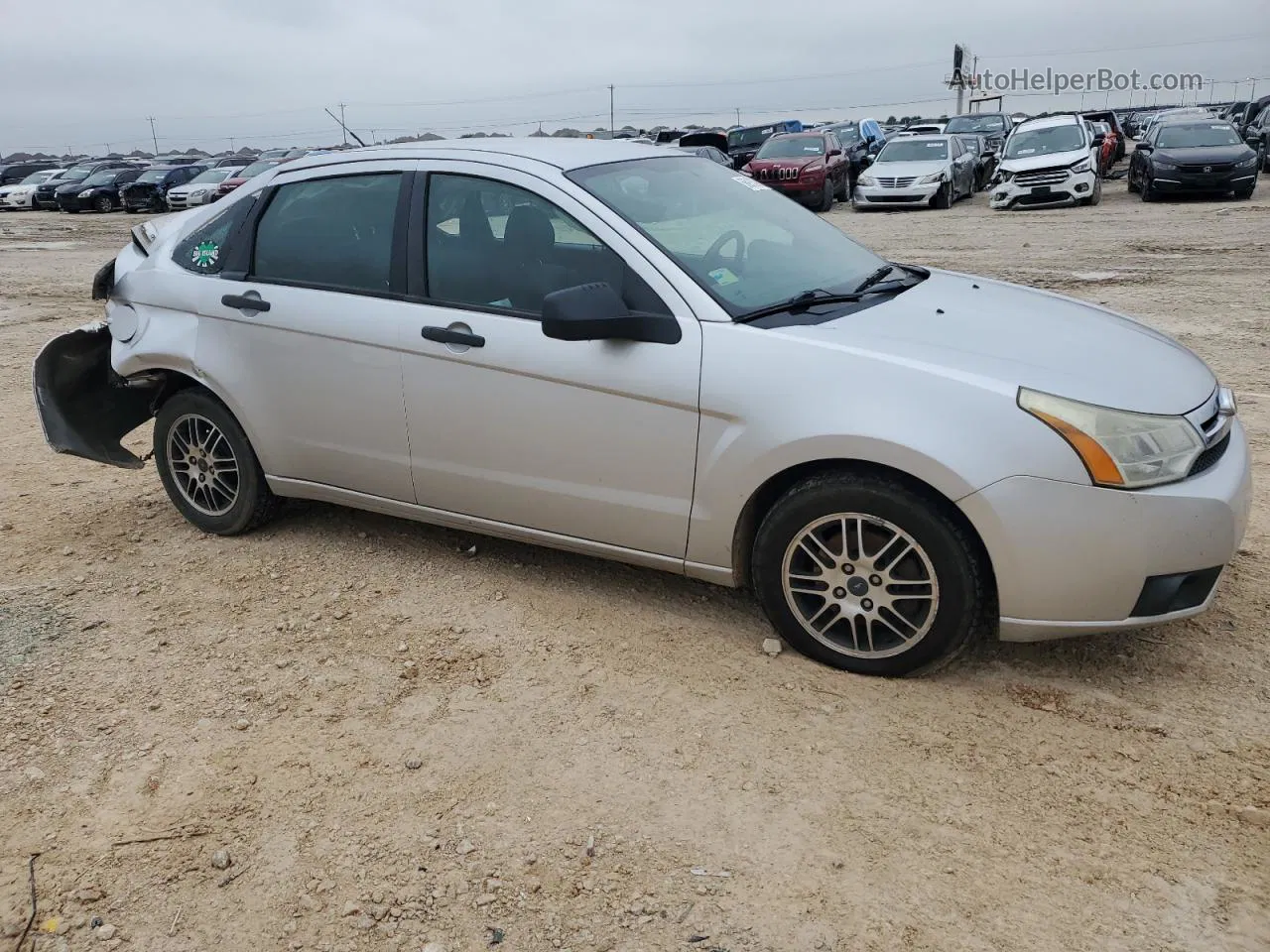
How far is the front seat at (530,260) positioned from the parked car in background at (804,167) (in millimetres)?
17670

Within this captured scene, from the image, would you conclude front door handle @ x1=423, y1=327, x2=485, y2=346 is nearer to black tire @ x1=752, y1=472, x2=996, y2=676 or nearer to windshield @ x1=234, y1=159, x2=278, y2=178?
black tire @ x1=752, y1=472, x2=996, y2=676

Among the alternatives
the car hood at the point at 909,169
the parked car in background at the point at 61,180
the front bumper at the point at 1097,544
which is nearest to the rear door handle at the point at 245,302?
the front bumper at the point at 1097,544

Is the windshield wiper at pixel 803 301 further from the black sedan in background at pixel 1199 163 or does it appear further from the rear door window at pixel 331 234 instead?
the black sedan in background at pixel 1199 163

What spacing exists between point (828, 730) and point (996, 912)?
2.75 feet

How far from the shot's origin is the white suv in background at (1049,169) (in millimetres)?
18266

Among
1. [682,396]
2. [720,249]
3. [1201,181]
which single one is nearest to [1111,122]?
[1201,181]

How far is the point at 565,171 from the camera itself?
13.2ft

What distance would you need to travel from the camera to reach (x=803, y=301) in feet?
12.3

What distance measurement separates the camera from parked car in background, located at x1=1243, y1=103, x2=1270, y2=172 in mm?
22239

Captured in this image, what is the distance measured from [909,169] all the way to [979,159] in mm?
4399

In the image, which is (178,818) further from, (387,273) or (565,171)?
(565,171)

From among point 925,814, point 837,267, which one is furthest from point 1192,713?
point 837,267

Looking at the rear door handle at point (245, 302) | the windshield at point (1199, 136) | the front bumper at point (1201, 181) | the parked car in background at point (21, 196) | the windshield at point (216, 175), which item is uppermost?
the windshield at point (1199, 136)

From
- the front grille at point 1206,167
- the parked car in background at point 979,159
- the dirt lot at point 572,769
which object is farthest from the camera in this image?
the parked car in background at point 979,159
